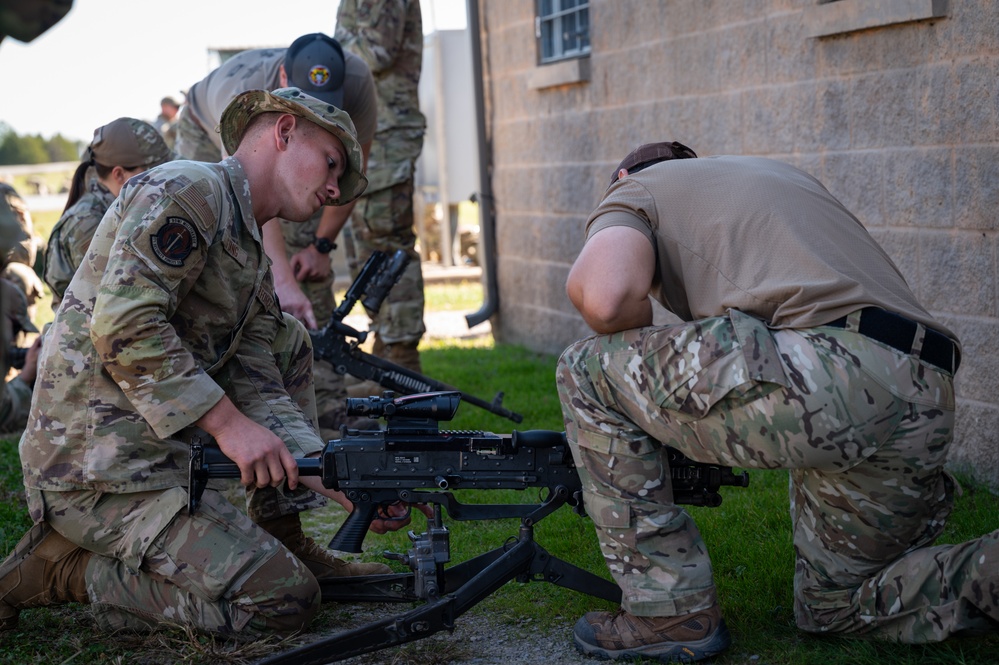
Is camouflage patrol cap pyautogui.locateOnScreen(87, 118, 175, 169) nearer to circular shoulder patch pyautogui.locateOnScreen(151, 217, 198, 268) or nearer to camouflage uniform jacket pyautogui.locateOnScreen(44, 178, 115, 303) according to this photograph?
camouflage uniform jacket pyautogui.locateOnScreen(44, 178, 115, 303)

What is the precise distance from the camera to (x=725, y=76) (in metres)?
6.27

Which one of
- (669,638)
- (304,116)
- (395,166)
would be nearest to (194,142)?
(395,166)

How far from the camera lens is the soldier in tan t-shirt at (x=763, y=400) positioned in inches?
115

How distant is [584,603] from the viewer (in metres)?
3.67

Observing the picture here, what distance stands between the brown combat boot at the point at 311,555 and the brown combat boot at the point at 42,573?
644 millimetres

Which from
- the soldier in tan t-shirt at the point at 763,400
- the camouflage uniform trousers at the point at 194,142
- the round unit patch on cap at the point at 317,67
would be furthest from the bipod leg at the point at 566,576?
the camouflage uniform trousers at the point at 194,142

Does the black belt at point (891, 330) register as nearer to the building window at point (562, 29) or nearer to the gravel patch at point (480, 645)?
the gravel patch at point (480, 645)

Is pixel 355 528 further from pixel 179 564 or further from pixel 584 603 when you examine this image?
pixel 584 603

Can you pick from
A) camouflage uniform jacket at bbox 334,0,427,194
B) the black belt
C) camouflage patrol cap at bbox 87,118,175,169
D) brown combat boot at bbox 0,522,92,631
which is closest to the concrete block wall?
camouflage uniform jacket at bbox 334,0,427,194

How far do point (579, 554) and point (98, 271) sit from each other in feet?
6.43

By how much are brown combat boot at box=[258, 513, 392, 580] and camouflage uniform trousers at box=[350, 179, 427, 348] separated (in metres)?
3.50

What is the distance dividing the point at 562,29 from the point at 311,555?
5.55 m

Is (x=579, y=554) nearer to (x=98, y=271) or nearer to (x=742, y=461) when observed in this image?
(x=742, y=461)

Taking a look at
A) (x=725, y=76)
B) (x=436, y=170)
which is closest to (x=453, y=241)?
(x=436, y=170)
